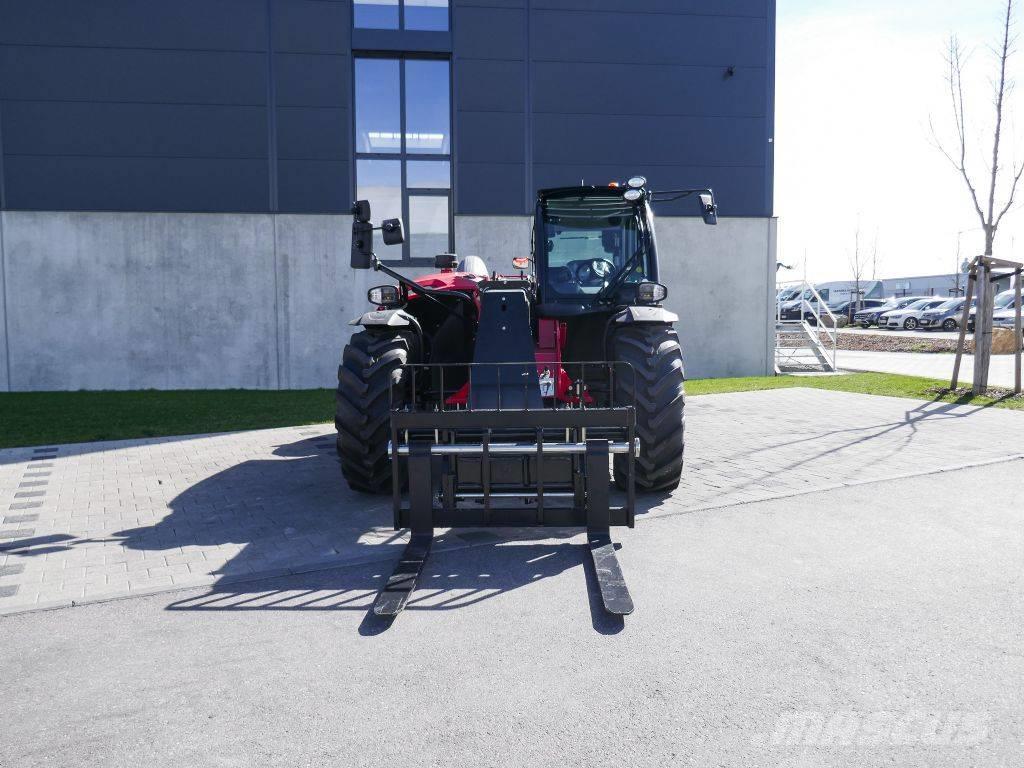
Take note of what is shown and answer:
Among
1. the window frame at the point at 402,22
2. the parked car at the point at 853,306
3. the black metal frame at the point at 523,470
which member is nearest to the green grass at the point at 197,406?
the black metal frame at the point at 523,470

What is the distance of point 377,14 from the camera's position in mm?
16125

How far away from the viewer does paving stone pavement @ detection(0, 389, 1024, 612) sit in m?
5.28

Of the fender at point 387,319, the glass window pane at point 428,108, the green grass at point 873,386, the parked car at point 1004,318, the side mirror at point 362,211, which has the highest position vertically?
the glass window pane at point 428,108

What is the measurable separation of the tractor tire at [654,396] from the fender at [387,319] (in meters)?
1.77

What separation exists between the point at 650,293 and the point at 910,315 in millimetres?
35527

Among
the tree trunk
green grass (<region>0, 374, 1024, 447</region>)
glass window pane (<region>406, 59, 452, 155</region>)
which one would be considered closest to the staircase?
green grass (<region>0, 374, 1024, 447</region>)

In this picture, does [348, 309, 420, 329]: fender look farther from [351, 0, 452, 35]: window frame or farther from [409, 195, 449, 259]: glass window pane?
[351, 0, 452, 35]: window frame

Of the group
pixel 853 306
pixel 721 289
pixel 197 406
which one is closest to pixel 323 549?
pixel 197 406

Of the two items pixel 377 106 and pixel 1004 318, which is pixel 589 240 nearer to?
pixel 377 106

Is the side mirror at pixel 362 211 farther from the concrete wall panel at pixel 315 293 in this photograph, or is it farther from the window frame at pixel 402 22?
the window frame at pixel 402 22

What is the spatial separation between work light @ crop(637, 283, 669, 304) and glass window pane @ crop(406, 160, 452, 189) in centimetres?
1046

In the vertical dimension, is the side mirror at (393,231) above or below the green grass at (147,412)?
above

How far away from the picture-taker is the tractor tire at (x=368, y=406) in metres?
6.27

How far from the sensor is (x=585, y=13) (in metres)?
16.7
